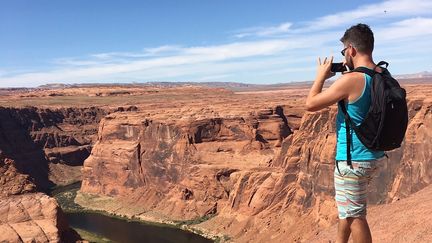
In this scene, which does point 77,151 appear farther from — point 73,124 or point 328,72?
point 328,72

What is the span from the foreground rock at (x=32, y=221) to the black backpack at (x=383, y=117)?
18.0 m

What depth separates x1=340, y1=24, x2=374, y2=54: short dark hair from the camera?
17.2ft

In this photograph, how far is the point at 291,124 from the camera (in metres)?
78.2

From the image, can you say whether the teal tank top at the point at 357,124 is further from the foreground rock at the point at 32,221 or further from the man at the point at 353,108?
the foreground rock at the point at 32,221

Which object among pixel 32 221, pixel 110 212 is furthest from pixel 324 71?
pixel 110 212

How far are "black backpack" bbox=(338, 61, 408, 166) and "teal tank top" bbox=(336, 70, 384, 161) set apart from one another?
0.24 feet

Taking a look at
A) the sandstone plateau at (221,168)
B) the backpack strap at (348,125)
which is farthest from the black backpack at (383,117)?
the sandstone plateau at (221,168)

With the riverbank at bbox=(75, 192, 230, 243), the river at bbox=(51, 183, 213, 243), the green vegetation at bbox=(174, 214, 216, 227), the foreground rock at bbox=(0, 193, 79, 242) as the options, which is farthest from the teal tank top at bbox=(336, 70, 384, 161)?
the green vegetation at bbox=(174, 214, 216, 227)

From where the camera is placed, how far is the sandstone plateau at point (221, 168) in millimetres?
36531

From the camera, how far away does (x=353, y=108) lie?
16.9 feet

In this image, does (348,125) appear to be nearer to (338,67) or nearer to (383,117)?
(383,117)

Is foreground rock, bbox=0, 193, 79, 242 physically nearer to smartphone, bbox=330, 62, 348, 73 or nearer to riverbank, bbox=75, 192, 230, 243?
smartphone, bbox=330, 62, 348, 73

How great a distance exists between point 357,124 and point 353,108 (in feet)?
0.61

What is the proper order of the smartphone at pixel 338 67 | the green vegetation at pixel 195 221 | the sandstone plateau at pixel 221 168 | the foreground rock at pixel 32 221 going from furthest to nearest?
1. the green vegetation at pixel 195 221
2. the sandstone plateau at pixel 221 168
3. the foreground rock at pixel 32 221
4. the smartphone at pixel 338 67
